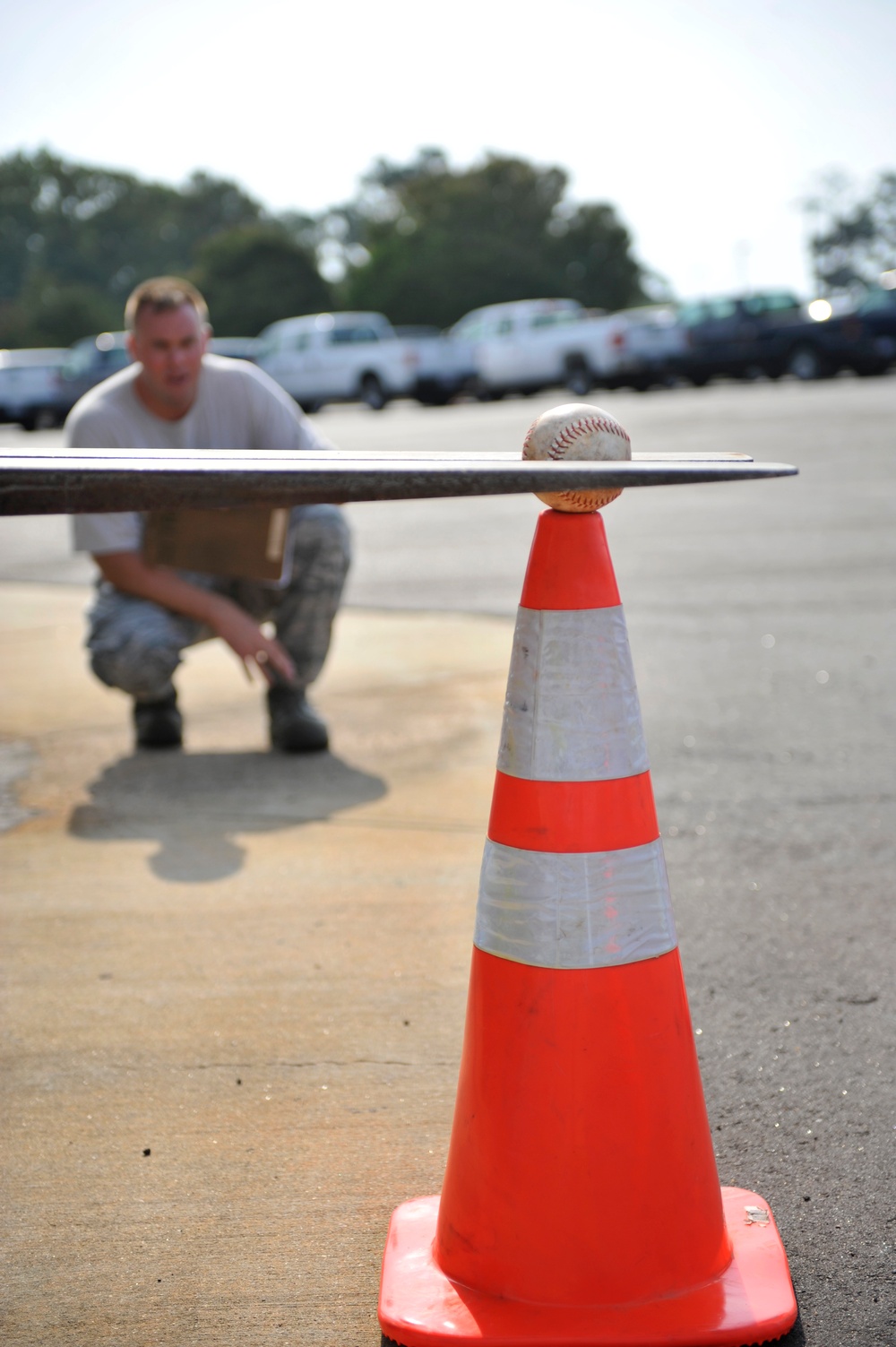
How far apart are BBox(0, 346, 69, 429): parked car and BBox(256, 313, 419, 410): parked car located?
435 cm

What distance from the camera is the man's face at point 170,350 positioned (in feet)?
13.0

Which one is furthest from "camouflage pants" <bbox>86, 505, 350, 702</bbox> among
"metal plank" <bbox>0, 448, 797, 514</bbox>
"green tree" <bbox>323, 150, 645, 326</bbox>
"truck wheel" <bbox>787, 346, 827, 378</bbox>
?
→ "green tree" <bbox>323, 150, 645, 326</bbox>

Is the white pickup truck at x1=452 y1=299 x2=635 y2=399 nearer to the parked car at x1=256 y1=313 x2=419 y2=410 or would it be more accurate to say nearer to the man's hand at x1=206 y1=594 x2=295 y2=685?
the parked car at x1=256 y1=313 x2=419 y2=410

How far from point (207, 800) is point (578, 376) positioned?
2244 centimetres

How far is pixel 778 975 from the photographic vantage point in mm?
2629

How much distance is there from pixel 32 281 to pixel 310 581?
7686 cm

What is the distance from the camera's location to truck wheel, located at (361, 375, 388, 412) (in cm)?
2666

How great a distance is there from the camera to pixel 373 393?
88.2ft

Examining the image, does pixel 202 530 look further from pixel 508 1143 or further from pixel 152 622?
pixel 508 1143

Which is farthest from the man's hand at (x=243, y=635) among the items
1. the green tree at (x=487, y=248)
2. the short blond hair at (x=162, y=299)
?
the green tree at (x=487, y=248)

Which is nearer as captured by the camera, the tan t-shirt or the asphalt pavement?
the asphalt pavement

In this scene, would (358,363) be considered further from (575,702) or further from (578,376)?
(575,702)

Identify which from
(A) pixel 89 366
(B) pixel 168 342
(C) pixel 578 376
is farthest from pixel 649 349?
(B) pixel 168 342

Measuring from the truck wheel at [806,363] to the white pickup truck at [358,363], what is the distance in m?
6.53
